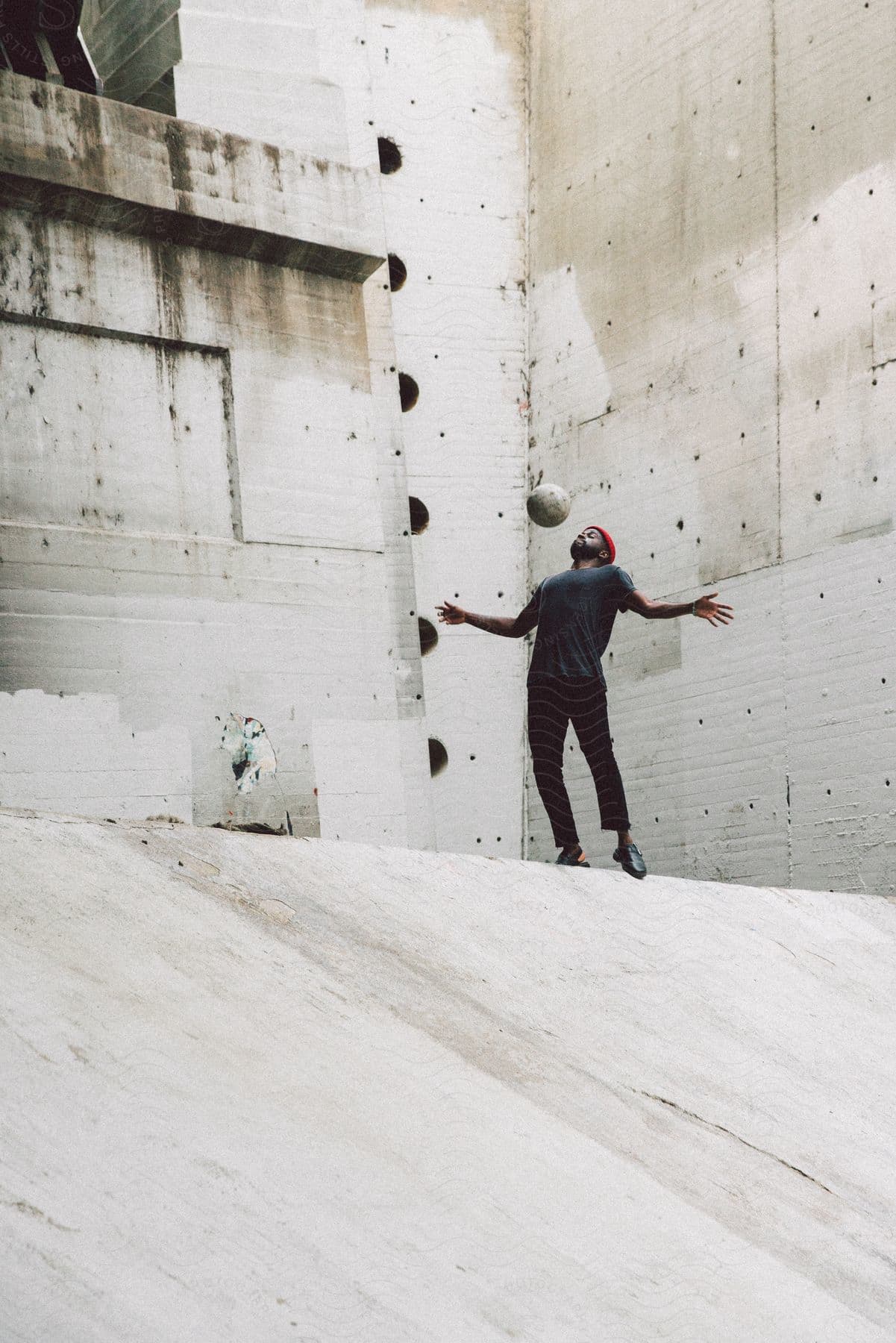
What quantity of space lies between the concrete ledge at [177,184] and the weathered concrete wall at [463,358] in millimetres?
1379

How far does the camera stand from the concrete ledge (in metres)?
8.38

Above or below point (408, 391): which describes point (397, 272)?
above

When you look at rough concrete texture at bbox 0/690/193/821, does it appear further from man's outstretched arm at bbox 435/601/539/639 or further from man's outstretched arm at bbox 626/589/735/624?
man's outstretched arm at bbox 626/589/735/624

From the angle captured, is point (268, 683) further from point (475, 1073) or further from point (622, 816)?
point (475, 1073)

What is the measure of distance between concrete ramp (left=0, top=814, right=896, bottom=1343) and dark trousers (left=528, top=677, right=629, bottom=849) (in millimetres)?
887

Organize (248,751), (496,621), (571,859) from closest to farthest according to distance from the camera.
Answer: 1. (571,859)
2. (496,621)
3. (248,751)

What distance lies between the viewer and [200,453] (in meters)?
8.83

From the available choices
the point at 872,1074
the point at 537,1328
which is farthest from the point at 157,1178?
the point at 872,1074

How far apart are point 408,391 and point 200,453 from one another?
253cm

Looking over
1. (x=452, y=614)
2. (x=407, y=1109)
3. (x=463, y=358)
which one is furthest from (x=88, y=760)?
(x=463, y=358)

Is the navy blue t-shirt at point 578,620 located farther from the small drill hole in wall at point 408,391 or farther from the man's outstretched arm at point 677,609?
the small drill hole in wall at point 408,391

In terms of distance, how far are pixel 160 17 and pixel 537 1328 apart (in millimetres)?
9176

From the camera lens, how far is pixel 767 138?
9672 mm

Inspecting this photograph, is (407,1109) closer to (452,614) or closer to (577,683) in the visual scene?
(577,683)
